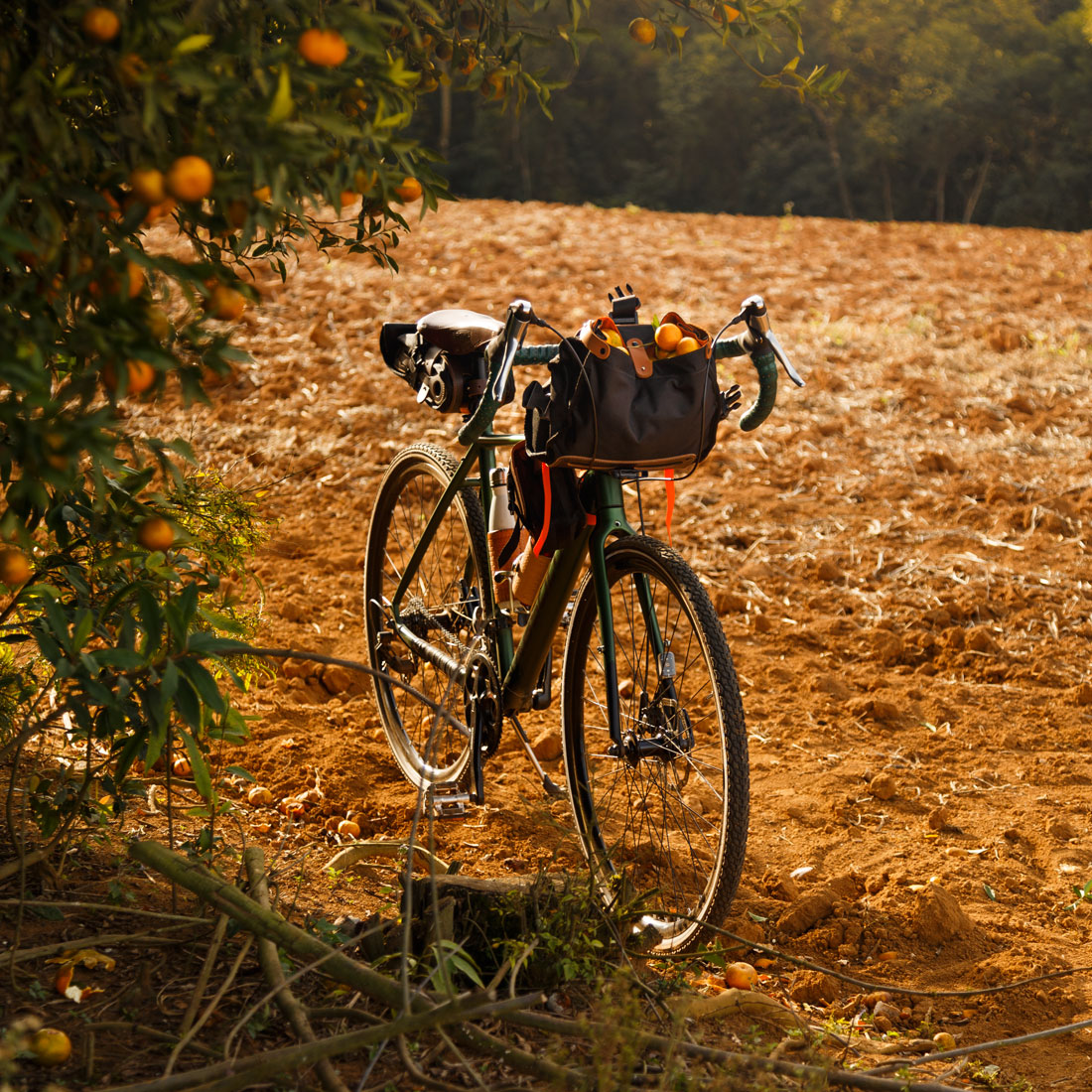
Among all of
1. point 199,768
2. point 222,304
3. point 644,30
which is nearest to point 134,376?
point 222,304

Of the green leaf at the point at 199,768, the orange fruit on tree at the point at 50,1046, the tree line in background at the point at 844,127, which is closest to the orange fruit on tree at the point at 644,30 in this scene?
the green leaf at the point at 199,768

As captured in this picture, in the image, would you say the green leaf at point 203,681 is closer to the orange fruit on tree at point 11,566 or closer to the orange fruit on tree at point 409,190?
the orange fruit on tree at point 11,566

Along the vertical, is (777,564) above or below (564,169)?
below

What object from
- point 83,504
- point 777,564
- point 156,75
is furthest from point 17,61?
point 777,564

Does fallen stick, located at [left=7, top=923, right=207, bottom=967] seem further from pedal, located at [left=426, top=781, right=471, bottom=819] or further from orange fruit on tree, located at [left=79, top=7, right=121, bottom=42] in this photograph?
orange fruit on tree, located at [left=79, top=7, right=121, bottom=42]

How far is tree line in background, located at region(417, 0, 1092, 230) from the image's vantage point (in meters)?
27.0

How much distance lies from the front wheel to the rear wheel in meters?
A: 0.38

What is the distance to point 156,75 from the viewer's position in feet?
4.71

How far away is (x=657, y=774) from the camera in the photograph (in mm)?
2547

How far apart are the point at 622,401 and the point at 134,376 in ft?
3.14

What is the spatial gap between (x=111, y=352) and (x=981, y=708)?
325 centimetres

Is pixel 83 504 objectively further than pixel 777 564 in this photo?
No

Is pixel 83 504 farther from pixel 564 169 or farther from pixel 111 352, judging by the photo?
pixel 564 169

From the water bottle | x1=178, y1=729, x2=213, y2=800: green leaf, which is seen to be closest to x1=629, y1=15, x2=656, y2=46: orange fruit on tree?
the water bottle
